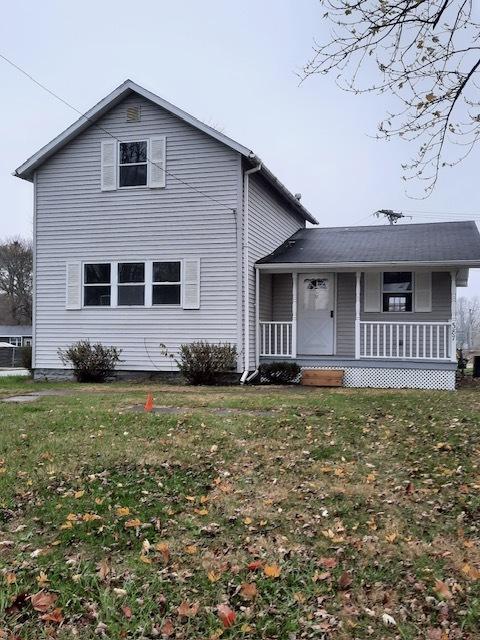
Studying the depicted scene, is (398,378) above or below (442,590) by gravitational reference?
above

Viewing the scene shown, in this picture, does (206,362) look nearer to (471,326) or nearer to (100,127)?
(100,127)

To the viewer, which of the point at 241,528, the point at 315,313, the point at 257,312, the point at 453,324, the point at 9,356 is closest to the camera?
the point at 241,528

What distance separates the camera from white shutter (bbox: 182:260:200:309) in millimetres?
13008

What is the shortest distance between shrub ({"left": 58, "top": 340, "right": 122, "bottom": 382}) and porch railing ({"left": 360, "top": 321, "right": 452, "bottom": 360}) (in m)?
6.00

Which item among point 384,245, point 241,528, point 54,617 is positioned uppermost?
point 384,245

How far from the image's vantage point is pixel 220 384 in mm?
12688

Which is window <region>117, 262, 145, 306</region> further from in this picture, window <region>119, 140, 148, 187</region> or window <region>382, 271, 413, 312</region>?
window <region>382, 271, 413, 312</region>

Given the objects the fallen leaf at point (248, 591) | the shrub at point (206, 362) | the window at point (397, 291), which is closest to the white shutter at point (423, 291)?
the window at point (397, 291)

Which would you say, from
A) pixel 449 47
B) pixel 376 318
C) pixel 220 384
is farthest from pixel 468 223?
pixel 449 47

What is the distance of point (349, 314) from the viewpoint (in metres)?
14.1

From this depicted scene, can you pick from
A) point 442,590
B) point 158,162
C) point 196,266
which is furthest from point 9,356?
point 442,590

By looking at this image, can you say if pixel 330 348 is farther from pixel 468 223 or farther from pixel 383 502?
pixel 383 502

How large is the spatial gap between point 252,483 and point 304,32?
4722 mm

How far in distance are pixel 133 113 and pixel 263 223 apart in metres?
4.12
